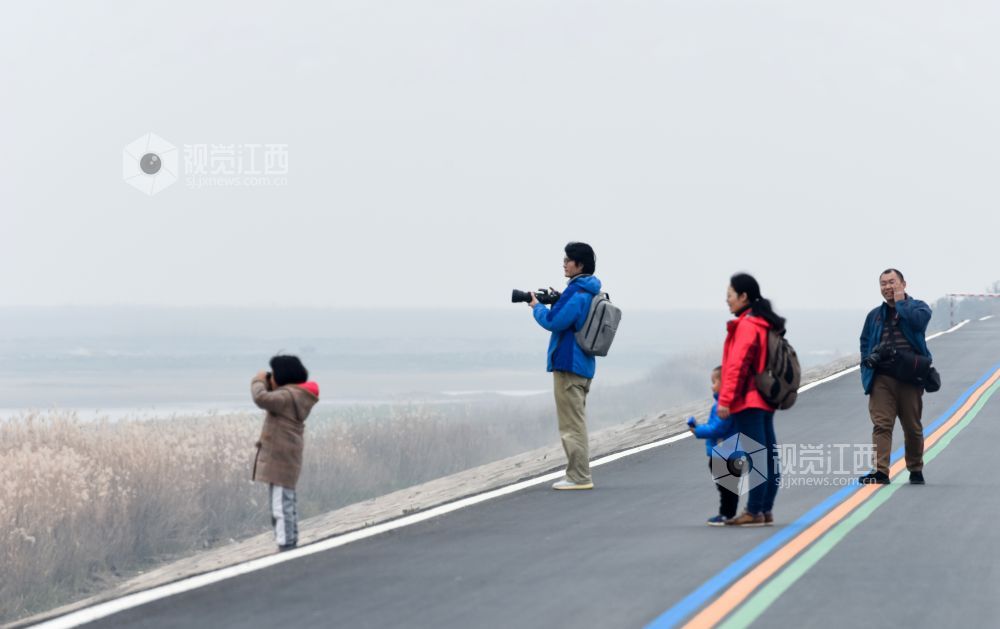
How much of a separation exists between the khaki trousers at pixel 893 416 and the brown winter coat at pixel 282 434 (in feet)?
18.9

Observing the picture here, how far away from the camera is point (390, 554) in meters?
10.0

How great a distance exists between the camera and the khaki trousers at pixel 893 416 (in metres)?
13.4

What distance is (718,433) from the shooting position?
10719mm

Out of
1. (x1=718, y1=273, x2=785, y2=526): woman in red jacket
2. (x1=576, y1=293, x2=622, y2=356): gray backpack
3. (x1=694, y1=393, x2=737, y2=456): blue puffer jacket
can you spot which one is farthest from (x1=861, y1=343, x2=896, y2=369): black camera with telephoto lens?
(x1=694, y1=393, x2=737, y2=456): blue puffer jacket

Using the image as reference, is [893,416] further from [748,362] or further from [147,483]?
[147,483]

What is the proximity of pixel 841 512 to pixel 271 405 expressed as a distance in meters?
4.79

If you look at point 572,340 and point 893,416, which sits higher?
point 572,340

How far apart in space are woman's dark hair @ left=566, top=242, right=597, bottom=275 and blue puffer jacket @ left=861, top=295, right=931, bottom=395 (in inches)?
101

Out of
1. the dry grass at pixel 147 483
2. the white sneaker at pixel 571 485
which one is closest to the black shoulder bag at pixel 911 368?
the white sneaker at pixel 571 485

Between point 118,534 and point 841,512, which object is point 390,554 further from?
point 118,534

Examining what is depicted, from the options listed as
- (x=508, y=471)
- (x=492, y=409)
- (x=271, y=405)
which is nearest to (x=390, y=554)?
(x=271, y=405)

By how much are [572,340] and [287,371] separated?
3.25 m

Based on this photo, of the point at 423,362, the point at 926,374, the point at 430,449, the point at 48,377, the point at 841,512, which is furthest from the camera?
the point at 423,362

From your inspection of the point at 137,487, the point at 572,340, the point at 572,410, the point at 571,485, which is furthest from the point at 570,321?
the point at 137,487
